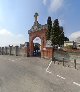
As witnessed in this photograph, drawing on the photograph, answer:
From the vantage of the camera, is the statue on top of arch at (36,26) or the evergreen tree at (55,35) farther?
the evergreen tree at (55,35)

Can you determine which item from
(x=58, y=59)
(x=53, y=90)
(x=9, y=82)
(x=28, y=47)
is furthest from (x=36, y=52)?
(x=53, y=90)

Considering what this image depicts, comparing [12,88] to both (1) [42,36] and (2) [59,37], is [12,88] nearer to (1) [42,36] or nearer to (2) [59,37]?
(1) [42,36]

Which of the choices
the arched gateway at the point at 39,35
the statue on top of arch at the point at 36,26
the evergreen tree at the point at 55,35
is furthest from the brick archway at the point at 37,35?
the evergreen tree at the point at 55,35

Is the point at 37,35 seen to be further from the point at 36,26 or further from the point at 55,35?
the point at 55,35

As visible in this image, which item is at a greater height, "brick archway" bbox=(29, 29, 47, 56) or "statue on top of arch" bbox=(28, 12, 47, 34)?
"statue on top of arch" bbox=(28, 12, 47, 34)

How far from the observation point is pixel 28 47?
45.2 m

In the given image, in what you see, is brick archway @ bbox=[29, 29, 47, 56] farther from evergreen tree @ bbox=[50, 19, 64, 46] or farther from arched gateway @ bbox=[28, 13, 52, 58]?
evergreen tree @ bbox=[50, 19, 64, 46]

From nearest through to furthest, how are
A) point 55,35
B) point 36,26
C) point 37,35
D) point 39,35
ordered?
point 39,35 < point 37,35 < point 36,26 < point 55,35

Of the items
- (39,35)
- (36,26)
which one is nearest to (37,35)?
(39,35)

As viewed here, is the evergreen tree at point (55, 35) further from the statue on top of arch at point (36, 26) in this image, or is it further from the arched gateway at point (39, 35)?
the statue on top of arch at point (36, 26)

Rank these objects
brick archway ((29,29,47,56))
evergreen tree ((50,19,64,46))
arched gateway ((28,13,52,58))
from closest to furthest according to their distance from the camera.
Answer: arched gateway ((28,13,52,58)) → brick archway ((29,29,47,56)) → evergreen tree ((50,19,64,46))

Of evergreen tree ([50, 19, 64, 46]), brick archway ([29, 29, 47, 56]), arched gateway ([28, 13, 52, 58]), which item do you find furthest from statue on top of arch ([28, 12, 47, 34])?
evergreen tree ([50, 19, 64, 46])

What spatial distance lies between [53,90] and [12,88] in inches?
114

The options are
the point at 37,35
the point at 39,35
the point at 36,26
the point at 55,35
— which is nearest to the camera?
the point at 39,35
